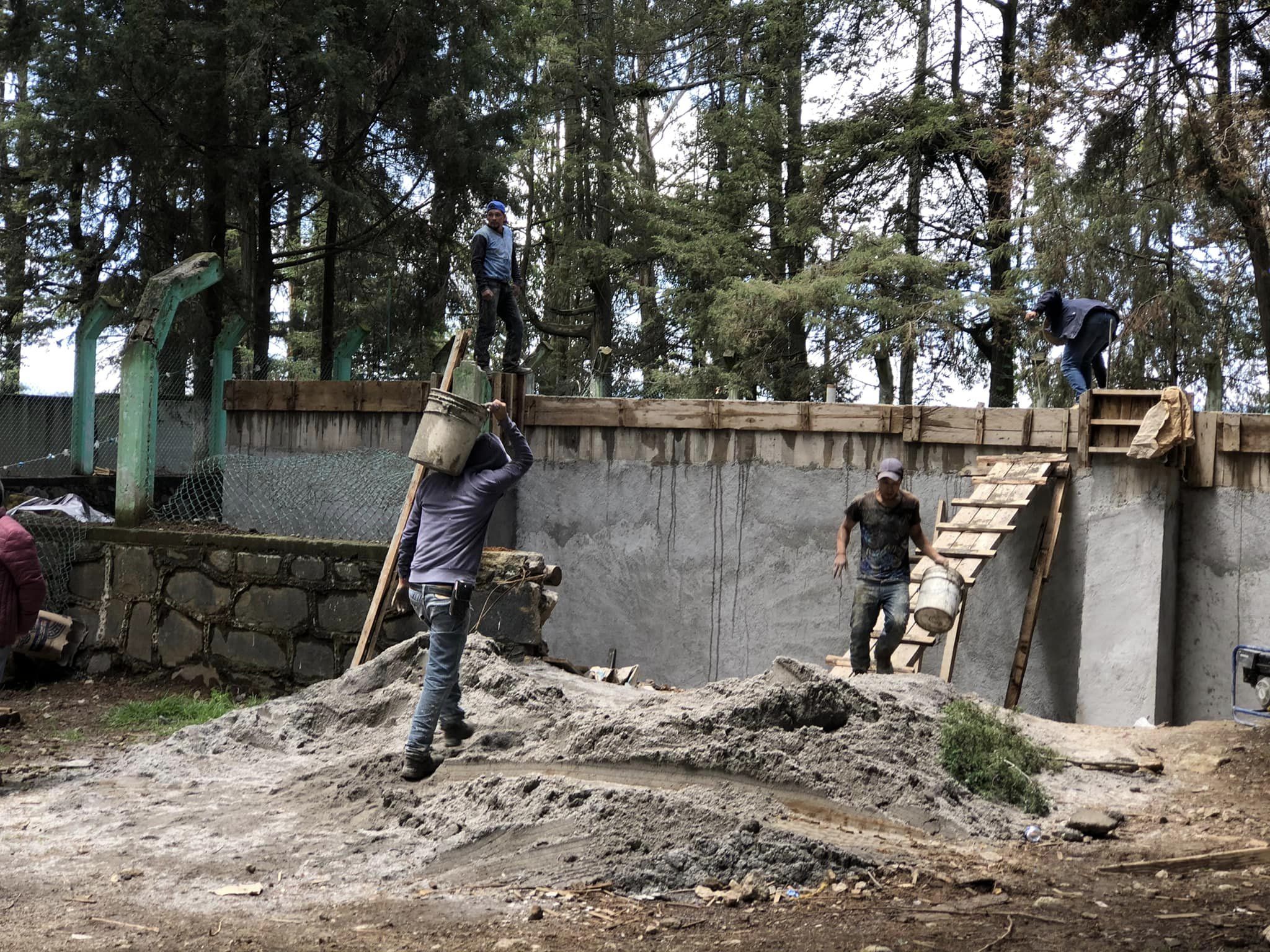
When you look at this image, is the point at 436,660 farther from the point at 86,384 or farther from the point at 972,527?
the point at 86,384

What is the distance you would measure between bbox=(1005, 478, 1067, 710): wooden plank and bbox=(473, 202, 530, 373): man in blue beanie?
15.1ft

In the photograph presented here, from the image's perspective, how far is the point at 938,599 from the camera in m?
8.25

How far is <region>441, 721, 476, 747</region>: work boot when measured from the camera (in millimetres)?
6113

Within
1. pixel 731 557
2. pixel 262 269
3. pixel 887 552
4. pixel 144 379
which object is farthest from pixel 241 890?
pixel 262 269

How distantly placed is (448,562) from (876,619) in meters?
3.66

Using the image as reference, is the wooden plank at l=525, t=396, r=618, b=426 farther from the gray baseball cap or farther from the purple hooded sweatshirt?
the purple hooded sweatshirt

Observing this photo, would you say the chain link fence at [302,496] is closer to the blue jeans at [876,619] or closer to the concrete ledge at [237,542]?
the concrete ledge at [237,542]

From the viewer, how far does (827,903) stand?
454cm

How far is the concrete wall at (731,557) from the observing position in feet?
33.0

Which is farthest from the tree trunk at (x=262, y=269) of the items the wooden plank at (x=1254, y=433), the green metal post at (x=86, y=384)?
the wooden plank at (x=1254, y=433)

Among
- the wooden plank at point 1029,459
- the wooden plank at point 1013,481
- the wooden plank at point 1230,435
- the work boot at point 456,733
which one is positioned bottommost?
the work boot at point 456,733

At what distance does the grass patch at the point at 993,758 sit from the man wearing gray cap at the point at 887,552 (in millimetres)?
1266

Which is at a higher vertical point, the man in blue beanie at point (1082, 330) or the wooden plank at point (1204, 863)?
the man in blue beanie at point (1082, 330)

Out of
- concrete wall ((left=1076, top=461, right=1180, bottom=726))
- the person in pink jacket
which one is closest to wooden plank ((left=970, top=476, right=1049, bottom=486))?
concrete wall ((left=1076, top=461, right=1180, bottom=726))
